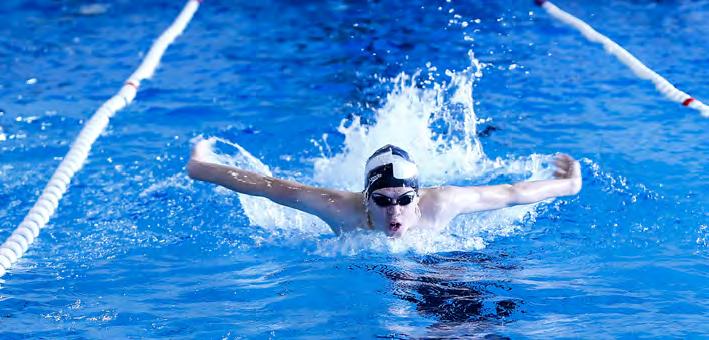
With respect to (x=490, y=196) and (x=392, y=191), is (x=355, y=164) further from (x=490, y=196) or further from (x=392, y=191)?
(x=392, y=191)

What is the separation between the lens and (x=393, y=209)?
4.14 m

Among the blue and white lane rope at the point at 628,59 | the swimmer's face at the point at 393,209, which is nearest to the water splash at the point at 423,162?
the swimmer's face at the point at 393,209

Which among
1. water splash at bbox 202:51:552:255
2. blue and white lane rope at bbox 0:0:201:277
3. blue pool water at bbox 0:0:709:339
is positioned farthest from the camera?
blue and white lane rope at bbox 0:0:201:277

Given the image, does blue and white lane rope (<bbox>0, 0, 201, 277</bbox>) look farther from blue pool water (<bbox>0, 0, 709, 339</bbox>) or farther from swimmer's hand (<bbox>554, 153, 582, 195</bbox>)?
swimmer's hand (<bbox>554, 153, 582, 195</bbox>)

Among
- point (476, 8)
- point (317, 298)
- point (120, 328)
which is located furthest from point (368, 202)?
point (476, 8)

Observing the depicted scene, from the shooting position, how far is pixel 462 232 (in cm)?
469

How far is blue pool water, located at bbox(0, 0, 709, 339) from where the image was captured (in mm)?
3904

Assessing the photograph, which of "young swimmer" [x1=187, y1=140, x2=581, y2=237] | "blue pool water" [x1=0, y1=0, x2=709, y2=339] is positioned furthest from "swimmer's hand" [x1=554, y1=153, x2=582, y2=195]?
"blue pool water" [x1=0, y1=0, x2=709, y2=339]

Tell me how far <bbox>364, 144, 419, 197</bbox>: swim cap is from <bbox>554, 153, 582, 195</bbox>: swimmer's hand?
2.78 feet

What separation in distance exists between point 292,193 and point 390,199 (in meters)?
0.50

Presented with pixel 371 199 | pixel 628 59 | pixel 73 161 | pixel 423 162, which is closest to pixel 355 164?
pixel 423 162

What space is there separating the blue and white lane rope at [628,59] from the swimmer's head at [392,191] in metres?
2.99

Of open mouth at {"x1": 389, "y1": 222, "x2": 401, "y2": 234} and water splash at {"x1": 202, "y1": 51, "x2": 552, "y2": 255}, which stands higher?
water splash at {"x1": 202, "y1": 51, "x2": 552, "y2": 255}

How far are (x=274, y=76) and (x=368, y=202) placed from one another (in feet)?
11.8
